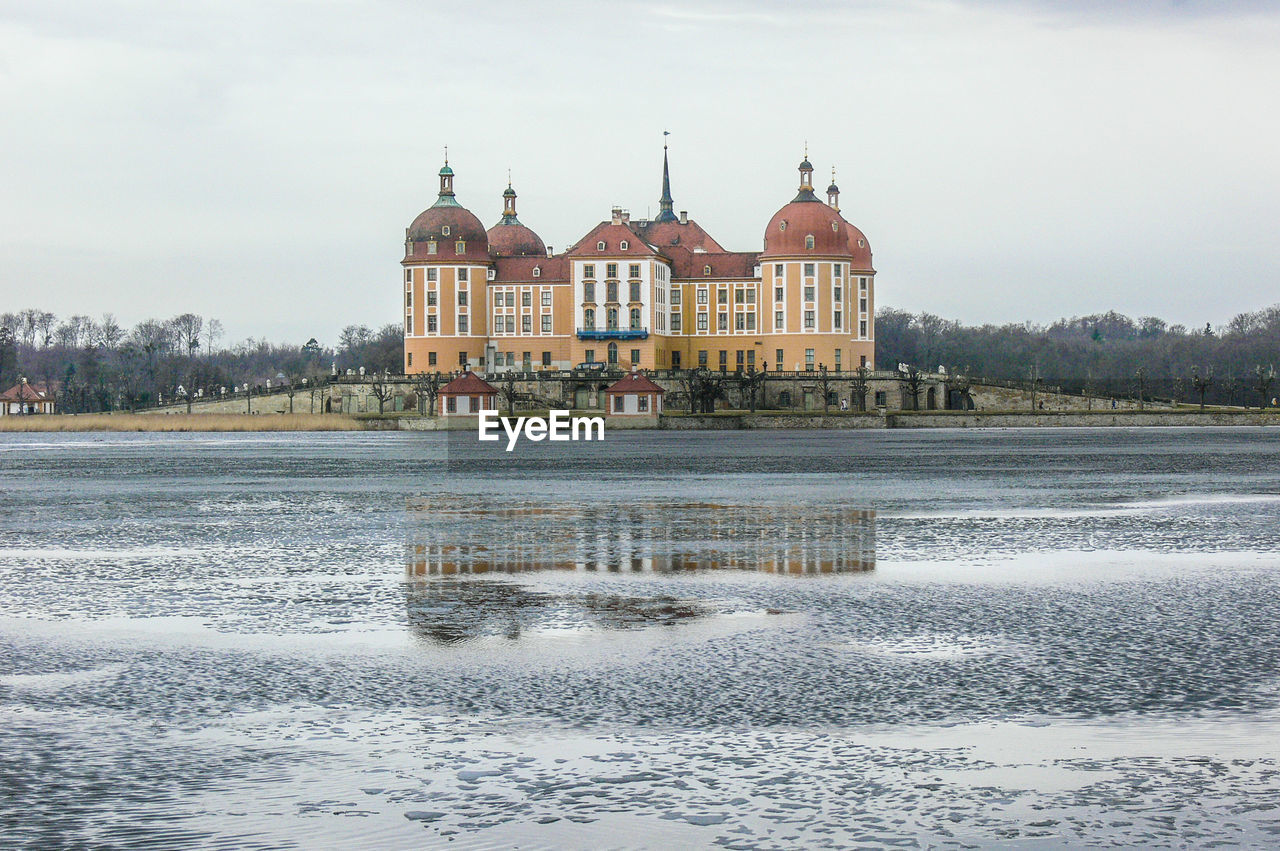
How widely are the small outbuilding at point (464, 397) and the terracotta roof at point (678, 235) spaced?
111ft

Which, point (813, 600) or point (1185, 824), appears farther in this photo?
point (813, 600)

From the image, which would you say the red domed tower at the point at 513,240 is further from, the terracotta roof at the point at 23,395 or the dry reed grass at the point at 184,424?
the terracotta roof at the point at 23,395

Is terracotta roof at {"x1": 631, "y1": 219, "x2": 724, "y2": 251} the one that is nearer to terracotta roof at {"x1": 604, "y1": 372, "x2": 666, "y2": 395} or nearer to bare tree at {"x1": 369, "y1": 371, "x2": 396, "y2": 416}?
bare tree at {"x1": 369, "y1": 371, "x2": 396, "y2": 416}

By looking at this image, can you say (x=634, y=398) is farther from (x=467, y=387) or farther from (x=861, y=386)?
(x=861, y=386)

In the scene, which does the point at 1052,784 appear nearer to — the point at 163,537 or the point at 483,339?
the point at 163,537

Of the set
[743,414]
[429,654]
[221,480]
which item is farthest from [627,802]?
[743,414]

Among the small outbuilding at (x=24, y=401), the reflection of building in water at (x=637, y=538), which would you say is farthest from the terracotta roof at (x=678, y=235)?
the reflection of building in water at (x=637, y=538)

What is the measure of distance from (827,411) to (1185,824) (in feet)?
331

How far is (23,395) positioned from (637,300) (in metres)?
83.2

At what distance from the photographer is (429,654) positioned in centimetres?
1140

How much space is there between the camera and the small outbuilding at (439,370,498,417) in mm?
106375

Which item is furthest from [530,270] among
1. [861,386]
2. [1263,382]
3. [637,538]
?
[637,538]

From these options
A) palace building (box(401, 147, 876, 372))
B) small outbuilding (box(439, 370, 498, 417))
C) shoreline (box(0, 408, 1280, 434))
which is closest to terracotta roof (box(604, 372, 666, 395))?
shoreline (box(0, 408, 1280, 434))

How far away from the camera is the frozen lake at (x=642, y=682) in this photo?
7.16m
